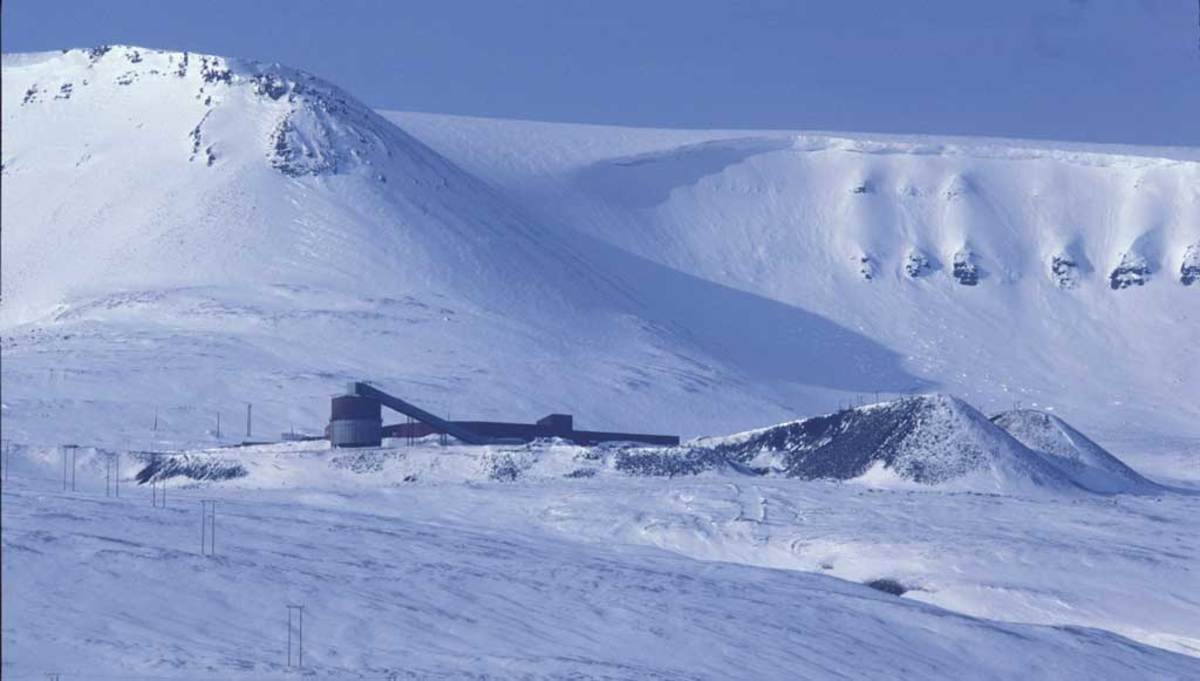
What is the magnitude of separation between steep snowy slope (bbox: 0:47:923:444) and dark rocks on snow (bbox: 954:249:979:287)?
12.9 m

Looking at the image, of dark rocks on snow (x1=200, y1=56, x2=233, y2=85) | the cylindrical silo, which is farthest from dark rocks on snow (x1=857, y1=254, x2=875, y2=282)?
the cylindrical silo

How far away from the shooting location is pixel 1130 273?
135 meters

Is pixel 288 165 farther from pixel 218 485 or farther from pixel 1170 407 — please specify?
pixel 218 485

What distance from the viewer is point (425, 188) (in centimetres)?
12219

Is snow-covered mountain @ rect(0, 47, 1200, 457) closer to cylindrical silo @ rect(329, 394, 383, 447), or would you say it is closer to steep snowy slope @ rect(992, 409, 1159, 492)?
cylindrical silo @ rect(329, 394, 383, 447)

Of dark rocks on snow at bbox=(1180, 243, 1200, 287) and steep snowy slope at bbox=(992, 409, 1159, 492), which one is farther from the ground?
dark rocks on snow at bbox=(1180, 243, 1200, 287)

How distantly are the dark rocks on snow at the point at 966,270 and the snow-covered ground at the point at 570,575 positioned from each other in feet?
239

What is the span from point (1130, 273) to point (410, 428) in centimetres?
7485

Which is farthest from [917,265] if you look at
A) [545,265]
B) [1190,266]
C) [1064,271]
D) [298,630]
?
[298,630]

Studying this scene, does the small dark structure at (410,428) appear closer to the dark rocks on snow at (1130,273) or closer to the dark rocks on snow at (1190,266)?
the dark rocks on snow at (1130,273)

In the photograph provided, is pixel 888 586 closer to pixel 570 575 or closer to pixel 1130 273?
pixel 570 575

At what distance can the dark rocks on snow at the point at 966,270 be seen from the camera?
134000 millimetres

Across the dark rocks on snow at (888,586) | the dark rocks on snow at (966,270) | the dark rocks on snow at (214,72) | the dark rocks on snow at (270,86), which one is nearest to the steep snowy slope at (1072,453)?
the dark rocks on snow at (888,586)

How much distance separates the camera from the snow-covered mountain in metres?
93.9
